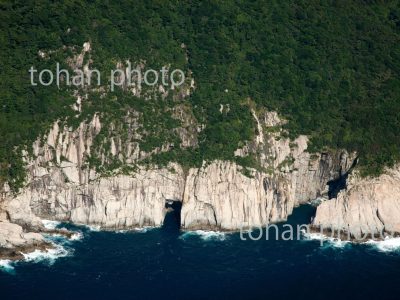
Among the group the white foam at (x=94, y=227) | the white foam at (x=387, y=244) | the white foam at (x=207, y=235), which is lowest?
the white foam at (x=387, y=244)

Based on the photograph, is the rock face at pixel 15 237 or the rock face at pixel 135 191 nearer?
the rock face at pixel 15 237

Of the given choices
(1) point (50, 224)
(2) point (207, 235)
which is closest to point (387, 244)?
(2) point (207, 235)

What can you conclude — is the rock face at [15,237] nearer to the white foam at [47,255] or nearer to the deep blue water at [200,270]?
the white foam at [47,255]

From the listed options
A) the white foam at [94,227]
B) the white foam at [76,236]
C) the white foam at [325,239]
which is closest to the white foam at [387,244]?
the white foam at [325,239]

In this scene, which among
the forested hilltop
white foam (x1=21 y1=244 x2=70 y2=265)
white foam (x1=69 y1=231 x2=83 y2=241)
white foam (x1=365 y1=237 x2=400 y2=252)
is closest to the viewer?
white foam (x1=21 y1=244 x2=70 y2=265)

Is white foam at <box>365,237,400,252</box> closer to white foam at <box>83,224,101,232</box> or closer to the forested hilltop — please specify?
the forested hilltop

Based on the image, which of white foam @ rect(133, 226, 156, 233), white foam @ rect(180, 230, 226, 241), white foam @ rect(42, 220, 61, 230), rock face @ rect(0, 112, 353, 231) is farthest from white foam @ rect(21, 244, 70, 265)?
white foam @ rect(180, 230, 226, 241)

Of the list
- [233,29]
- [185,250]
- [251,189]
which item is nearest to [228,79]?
[233,29]
